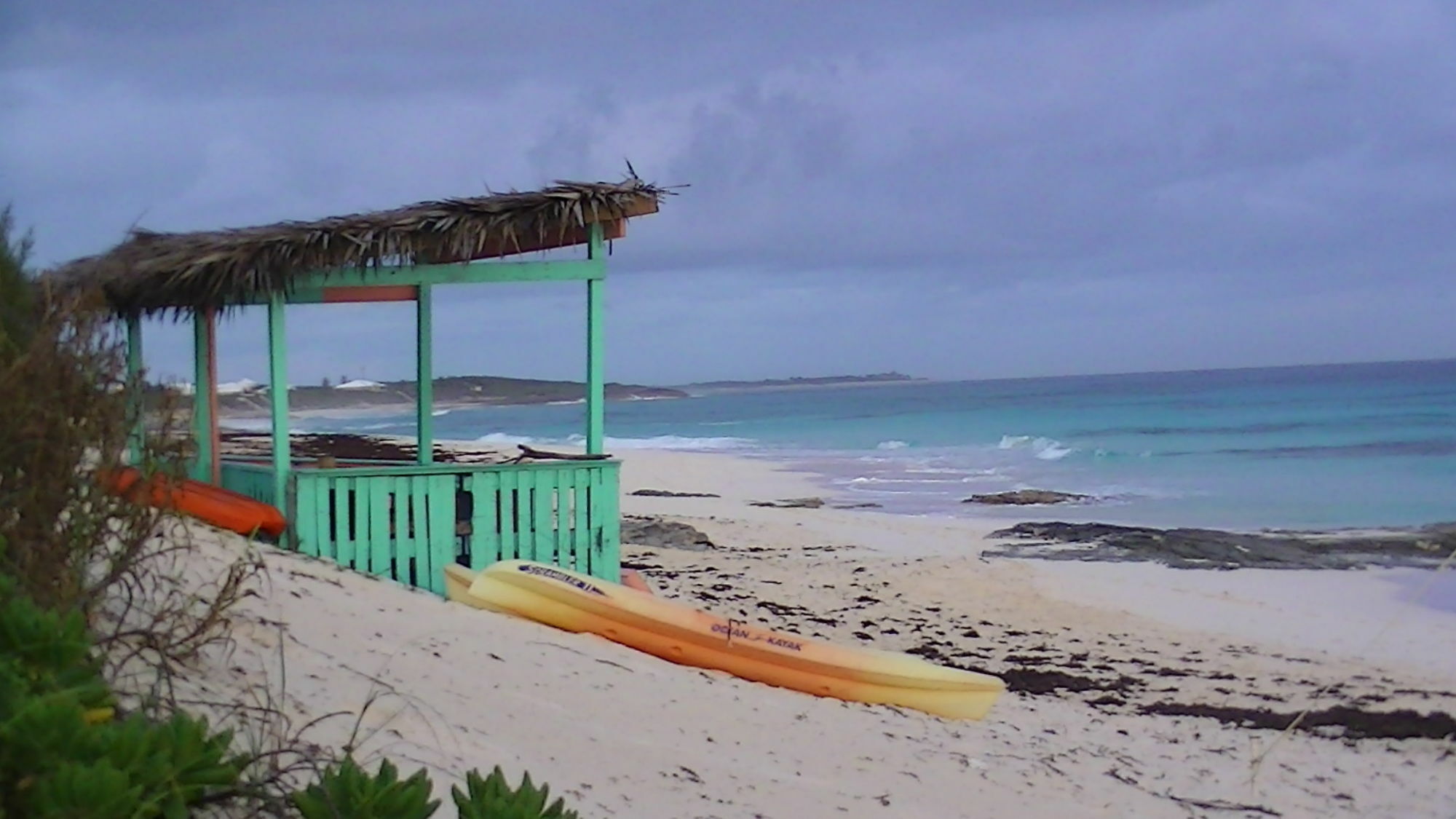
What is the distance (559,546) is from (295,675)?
328cm

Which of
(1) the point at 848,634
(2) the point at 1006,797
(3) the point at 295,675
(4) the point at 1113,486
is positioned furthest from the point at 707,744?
(4) the point at 1113,486

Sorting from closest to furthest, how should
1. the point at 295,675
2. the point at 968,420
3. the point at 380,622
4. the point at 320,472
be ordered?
the point at 295,675 < the point at 380,622 < the point at 320,472 < the point at 968,420

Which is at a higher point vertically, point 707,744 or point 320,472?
point 320,472

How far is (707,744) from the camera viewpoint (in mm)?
5176

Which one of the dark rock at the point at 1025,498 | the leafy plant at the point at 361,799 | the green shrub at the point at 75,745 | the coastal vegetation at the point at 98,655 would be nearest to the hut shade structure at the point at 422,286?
the coastal vegetation at the point at 98,655

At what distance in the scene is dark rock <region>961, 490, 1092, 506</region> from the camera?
70.7 ft

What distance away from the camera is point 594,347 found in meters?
7.98

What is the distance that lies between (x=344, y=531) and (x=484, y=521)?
788 millimetres

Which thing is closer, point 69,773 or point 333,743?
point 69,773

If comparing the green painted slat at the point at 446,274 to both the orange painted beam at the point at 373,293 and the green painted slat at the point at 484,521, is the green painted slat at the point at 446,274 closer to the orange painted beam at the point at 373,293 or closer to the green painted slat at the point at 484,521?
the orange painted beam at the point at 373,293

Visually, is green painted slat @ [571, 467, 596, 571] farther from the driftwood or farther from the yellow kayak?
the yellow kayak

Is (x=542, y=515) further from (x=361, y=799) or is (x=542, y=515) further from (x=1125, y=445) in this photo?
(x=1125, y=445)

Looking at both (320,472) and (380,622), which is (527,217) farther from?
(380,622)

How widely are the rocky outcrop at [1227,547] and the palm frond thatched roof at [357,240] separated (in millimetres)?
9012
